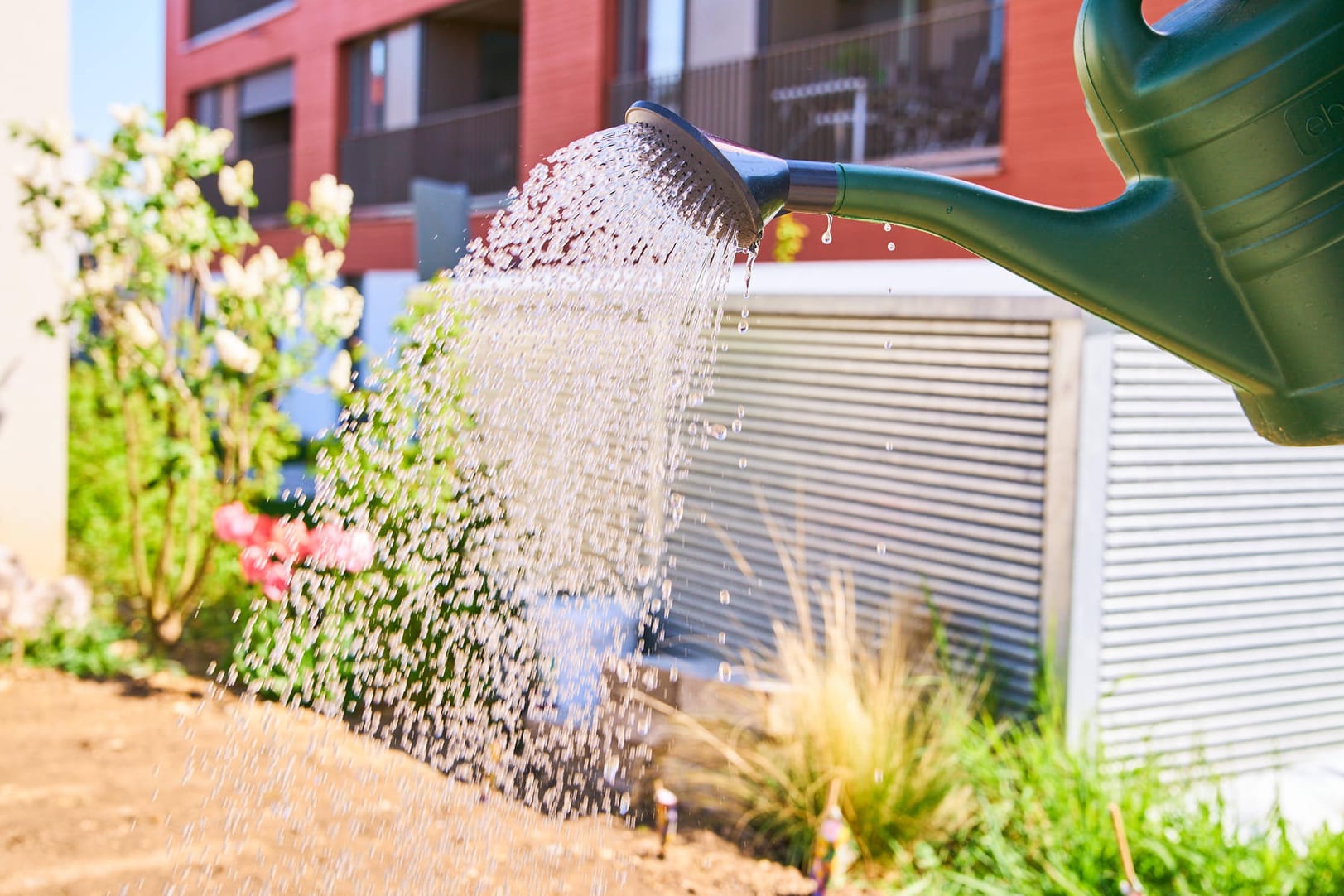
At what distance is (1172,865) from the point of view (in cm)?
288

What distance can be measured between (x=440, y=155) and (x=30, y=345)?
30.5 feet

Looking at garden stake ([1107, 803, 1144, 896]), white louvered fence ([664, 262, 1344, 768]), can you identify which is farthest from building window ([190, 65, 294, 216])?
Answer: garden stake ([1107, 803, 1144, 896])

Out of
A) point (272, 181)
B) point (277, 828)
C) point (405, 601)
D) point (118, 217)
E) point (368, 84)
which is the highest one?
point (368, 84)

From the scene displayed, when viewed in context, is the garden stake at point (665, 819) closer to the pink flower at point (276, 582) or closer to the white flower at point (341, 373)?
the pink flower at point (276, 582)

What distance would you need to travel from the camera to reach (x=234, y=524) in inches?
187

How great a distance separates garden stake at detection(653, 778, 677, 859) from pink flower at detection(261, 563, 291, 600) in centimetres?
176

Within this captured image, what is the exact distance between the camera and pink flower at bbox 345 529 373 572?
13.2 ft

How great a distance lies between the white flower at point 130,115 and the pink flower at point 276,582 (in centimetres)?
187

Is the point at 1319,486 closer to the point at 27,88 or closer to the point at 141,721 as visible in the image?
the point at 141,721

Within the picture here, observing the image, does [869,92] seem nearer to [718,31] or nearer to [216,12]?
[718,31]

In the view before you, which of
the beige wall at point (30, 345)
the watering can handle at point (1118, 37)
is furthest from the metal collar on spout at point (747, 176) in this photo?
the beige wall at point (30, 345)

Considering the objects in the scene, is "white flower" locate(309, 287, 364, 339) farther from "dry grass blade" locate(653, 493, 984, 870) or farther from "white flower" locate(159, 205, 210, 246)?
"dry grass blade" locate(653, 493, 984, 870)

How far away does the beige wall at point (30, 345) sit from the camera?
5.55 m

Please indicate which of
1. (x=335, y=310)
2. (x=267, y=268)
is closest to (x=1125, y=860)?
(x=335, y=310)
